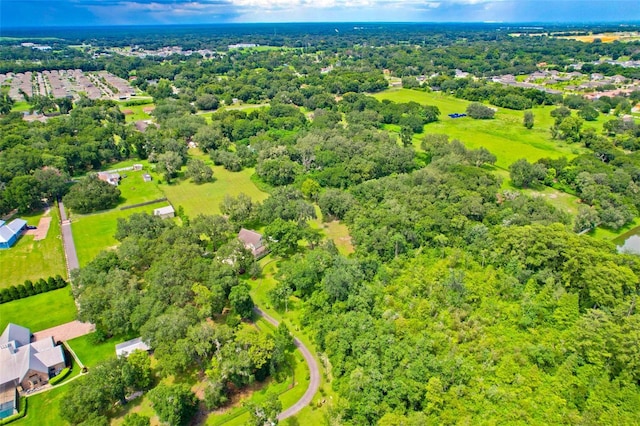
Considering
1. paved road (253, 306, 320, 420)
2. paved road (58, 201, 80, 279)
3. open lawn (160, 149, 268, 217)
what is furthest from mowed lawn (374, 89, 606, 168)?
paved road (58, 201, 80, 279)

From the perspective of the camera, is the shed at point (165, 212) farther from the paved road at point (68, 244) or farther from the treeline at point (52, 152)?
the treeline at point (52, 152)

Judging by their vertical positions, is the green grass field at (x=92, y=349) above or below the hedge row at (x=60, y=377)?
above

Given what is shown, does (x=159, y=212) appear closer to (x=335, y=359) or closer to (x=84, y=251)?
(x=84, y=251)

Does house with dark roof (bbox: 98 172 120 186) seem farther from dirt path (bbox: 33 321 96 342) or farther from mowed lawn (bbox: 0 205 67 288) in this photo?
dirt path (bbox: 33 321 96 342)

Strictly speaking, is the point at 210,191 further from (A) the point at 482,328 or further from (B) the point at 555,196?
(B) the point at 555,196

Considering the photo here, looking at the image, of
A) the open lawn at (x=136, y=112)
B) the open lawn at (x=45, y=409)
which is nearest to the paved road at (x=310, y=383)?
the open lawn at (x=45, y=409)

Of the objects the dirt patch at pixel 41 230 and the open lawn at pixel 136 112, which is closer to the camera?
the dirt patch at pixel 41 230
